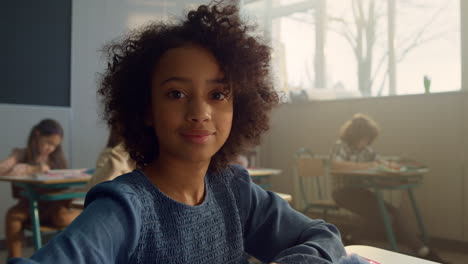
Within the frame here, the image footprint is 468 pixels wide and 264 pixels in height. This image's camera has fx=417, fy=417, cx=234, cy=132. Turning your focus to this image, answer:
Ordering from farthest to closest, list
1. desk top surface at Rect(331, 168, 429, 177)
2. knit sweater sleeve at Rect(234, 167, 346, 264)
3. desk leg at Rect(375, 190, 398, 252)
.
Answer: desk leg at Rect(375, 190, 398, 252) < desk top surface at Rect(331, 168, 429, 177) < knit sweater sleeve at Rect(234, 167, 346, 264)

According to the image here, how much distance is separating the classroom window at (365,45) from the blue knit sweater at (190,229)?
308 centimetres

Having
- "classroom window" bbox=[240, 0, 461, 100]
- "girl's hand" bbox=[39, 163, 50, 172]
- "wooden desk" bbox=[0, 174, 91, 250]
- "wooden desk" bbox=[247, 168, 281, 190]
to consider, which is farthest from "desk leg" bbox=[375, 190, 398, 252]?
"girl's hand" bbox=[39, 163, 50, 172]

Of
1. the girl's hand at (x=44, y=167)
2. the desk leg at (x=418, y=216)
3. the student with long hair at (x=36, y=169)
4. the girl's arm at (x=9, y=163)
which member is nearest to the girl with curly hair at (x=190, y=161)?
the student with long hair at (x=36, y=169)

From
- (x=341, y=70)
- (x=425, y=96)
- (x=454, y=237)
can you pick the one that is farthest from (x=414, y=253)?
(x=341, y=70)

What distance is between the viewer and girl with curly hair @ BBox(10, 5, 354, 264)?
0.56 metres

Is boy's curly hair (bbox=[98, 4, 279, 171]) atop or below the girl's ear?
atop

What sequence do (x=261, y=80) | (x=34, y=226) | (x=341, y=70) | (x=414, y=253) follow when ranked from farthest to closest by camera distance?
(x=341, y=70) < (x=414, y=253) < (x=34, y=226) < (x=261, y=80)

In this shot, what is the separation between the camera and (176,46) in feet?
2.37

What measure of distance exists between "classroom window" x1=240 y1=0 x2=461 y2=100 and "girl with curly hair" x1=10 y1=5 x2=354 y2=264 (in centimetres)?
298

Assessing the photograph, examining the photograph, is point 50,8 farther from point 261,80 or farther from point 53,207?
point 261,80

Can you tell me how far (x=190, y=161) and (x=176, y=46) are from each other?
0.20 metres

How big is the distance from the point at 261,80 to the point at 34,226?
2.54 m

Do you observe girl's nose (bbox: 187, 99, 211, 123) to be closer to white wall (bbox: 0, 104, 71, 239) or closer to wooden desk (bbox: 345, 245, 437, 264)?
wooden desk (bbox: 345, 245, 437, 264)

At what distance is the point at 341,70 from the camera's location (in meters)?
4.98
